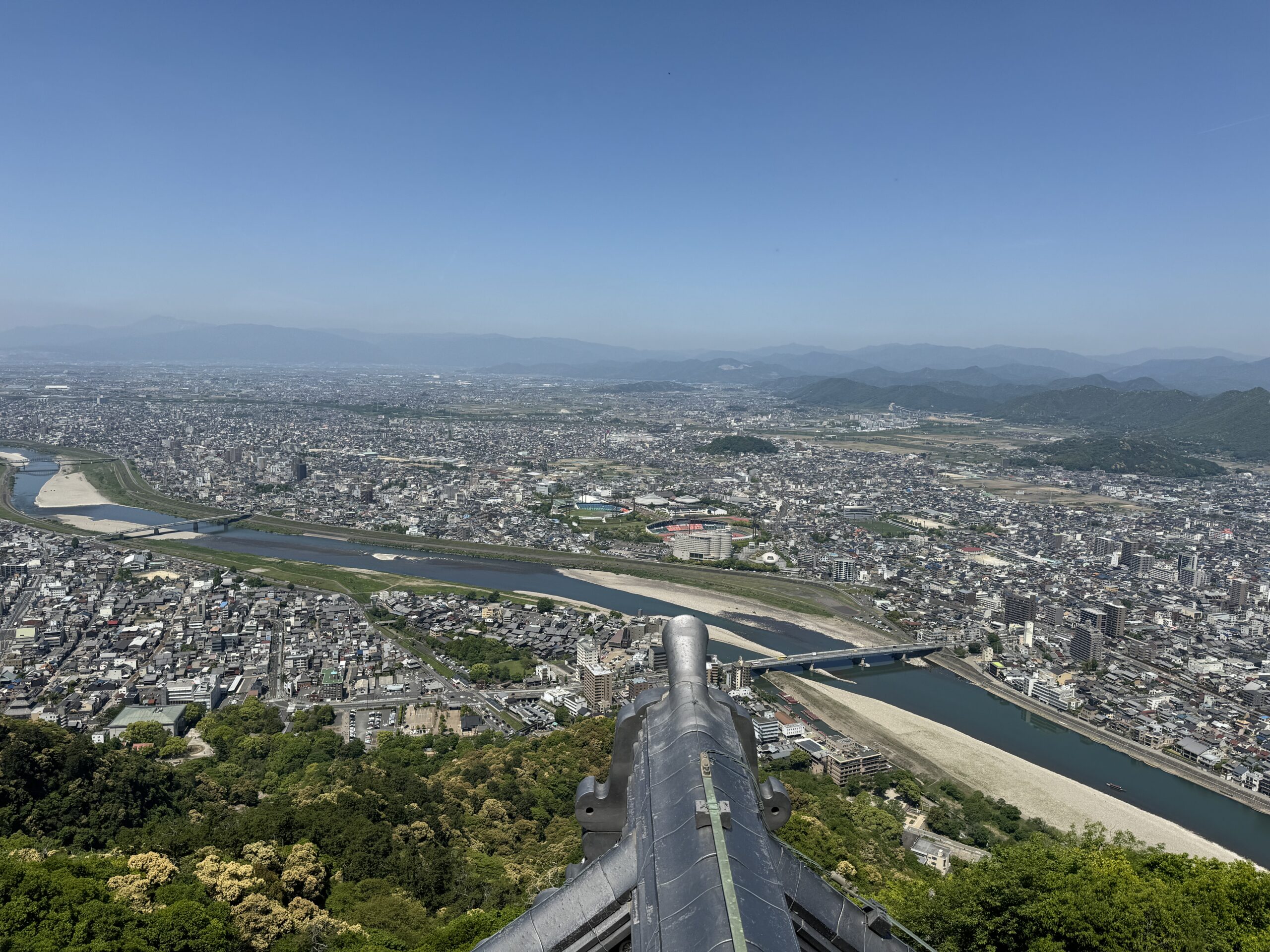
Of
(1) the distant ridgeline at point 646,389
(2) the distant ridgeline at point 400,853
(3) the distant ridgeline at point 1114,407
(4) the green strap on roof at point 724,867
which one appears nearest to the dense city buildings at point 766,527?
(2) the distant ridgeline at point 400,853

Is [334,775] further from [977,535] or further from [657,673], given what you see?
[977,535]

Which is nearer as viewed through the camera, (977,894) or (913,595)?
(977,894)

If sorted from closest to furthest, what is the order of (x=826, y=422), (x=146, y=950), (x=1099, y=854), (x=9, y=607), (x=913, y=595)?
(x=146, y=950)
(x=1099, y=854)
(x=9, y=607)
(x=913, y=595)
(x=826, y=422)

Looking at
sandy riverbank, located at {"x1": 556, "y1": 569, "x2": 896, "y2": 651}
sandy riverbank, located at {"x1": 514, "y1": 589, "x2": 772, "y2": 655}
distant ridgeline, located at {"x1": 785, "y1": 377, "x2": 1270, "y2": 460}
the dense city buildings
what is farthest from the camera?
distant ridgeline, located at {"x1": 785, "y1": 377, "x2": 1270, "y2": 460}

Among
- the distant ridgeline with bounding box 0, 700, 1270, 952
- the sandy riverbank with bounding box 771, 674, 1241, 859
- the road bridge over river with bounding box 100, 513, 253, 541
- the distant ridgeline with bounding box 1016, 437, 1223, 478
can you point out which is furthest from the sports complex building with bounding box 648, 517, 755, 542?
the distant ridgeline with bounding box 1016, 437, 1223, 478

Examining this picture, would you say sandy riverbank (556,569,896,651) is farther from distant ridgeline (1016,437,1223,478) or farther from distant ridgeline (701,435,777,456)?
distant ridgeline (1016,437,1223,478)

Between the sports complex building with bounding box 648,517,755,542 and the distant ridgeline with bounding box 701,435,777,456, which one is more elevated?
the distant ridgeline with bounding box 701,435,777,456

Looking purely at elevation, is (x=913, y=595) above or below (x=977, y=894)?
below

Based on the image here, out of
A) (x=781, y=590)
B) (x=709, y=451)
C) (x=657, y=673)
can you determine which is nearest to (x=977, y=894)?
(x=657, y=673)
